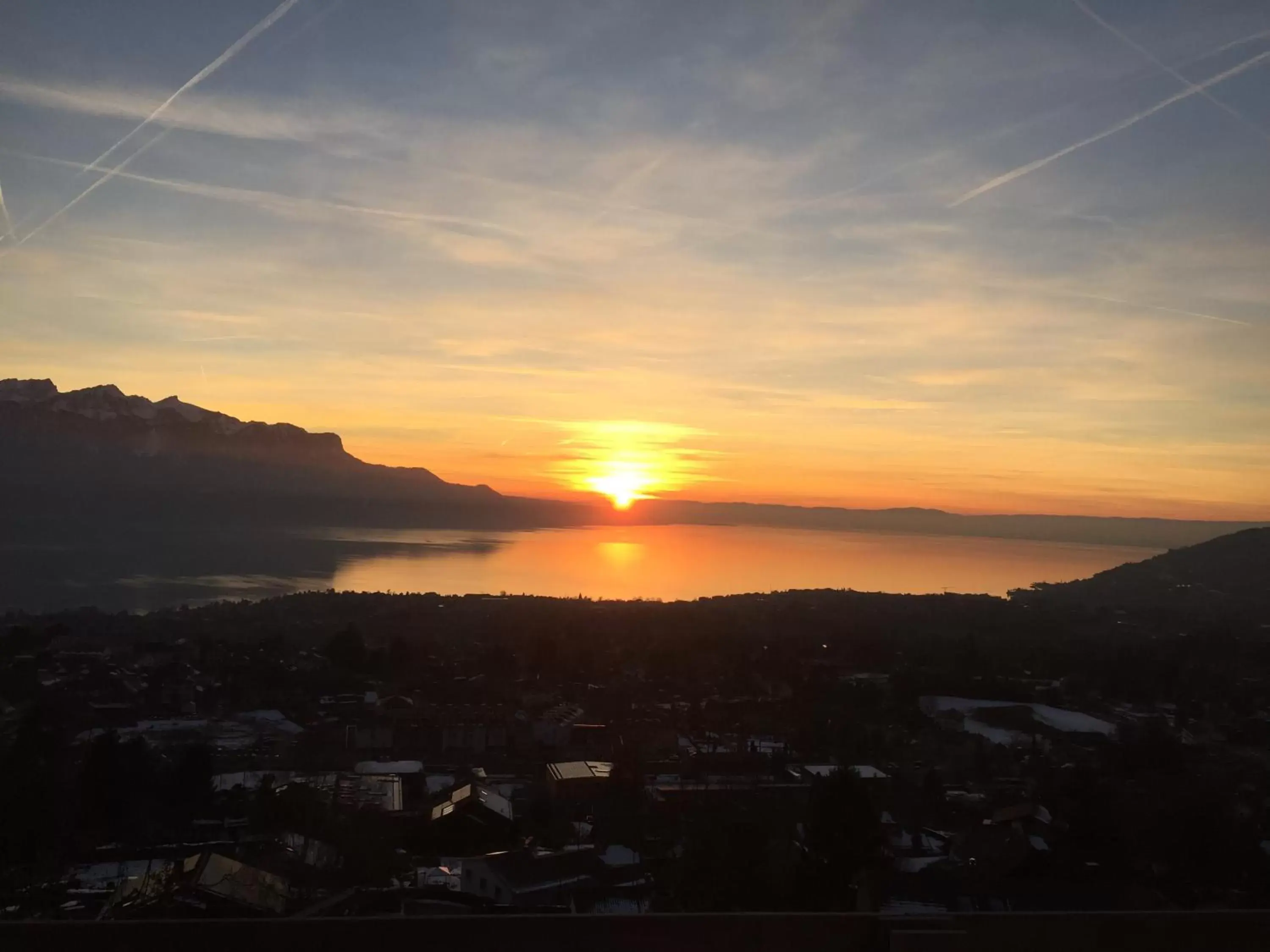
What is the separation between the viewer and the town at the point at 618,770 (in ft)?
10.6

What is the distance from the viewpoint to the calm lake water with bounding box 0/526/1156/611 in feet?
46.4

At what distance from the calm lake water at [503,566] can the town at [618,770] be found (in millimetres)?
4686

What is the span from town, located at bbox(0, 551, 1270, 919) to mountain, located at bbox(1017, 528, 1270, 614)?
1077mm

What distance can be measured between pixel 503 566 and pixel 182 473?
8944 millimetres

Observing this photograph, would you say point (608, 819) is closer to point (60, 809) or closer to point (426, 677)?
point (60, 809)

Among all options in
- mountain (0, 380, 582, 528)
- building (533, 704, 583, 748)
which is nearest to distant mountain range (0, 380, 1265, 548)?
mountain (0, 380, 582, 528)

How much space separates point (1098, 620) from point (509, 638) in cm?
706

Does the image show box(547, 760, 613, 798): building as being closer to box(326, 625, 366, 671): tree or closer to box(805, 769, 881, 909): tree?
box(805, 769, 881, 909): tree

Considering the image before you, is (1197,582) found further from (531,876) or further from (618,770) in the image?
(531,876)

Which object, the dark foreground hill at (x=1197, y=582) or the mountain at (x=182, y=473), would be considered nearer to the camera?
the dark foreground hill at (x=1197, y=582)

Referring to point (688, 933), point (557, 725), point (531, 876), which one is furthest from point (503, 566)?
point (688, 933)

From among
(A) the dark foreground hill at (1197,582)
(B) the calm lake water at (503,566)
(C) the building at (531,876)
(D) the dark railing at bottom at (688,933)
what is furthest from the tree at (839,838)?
(B) the calm lake water at (503,566)

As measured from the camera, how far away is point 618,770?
212 inches

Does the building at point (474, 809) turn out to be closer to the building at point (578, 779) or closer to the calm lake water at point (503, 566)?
the building at point (578, 779)
